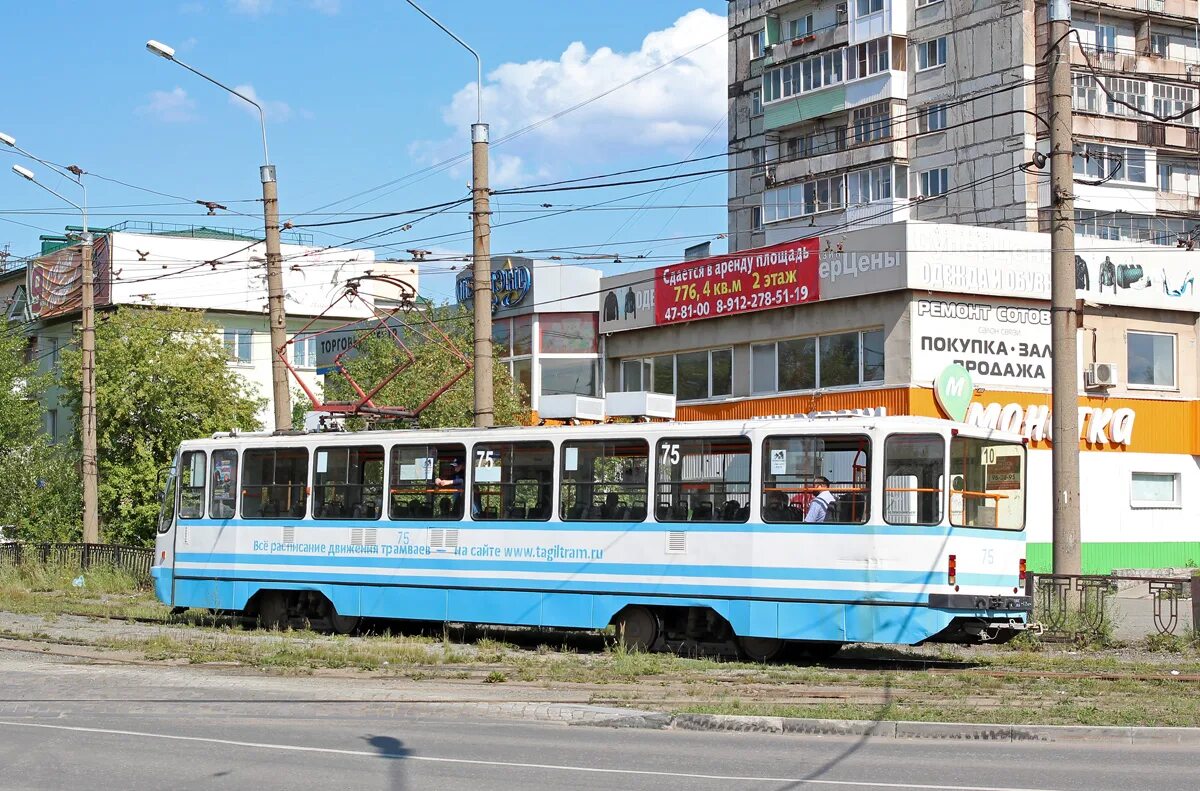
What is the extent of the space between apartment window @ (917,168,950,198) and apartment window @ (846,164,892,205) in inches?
53.3

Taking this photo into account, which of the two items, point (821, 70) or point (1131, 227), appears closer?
point (1131, 227)

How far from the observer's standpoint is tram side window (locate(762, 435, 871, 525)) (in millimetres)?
15789

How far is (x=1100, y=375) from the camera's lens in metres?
30.0

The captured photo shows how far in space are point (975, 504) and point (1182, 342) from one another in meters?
18.6

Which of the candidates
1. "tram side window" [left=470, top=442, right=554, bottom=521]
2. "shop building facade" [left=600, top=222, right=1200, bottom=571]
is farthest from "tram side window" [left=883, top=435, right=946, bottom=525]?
"shop building facade" [left=600, top=222, right=1200, bottom=571]

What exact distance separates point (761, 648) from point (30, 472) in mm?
28592

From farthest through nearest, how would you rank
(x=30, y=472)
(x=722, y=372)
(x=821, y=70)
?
(x=821, y=70), (x=30, y=472), (x=722, y=372)

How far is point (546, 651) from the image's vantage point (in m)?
17.7

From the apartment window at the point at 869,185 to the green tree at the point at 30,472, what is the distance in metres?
34.2

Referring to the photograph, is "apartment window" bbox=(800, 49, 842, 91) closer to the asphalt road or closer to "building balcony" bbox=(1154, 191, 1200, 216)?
"building balcony" bbox=(1154, 191, 1200, 216)

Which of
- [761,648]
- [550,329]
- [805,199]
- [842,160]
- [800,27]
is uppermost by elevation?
[800,27]

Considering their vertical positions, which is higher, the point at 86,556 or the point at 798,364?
the point at 798,364

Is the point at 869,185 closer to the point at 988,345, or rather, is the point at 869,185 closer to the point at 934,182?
the point at 934,182

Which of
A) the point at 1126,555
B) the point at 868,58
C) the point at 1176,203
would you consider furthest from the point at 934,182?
the point at 1126,555
